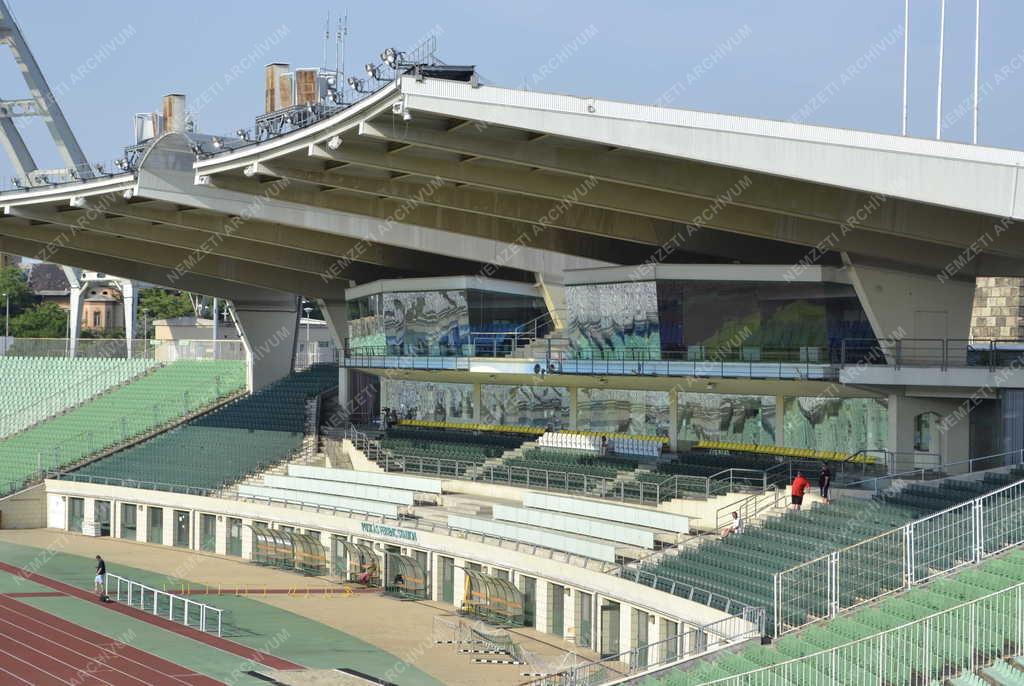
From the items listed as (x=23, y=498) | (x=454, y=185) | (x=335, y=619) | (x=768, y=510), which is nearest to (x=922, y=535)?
(x=768, y=510)

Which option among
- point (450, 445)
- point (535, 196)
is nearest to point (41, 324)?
point (450, 445)

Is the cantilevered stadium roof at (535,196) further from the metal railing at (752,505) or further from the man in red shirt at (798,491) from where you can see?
the metal railing at (752,505)

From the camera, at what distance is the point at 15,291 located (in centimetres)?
10381

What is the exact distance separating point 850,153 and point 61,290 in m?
106

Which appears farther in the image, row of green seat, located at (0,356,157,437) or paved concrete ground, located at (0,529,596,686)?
row of green seat, located at (0,356,157,437)

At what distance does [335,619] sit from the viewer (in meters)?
29.8

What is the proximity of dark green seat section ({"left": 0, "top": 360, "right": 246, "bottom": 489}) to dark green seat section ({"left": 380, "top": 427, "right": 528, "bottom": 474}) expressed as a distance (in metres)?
11.3

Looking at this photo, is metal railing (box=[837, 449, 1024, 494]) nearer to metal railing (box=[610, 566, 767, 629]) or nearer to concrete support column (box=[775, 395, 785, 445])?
concrete support column (box=[775, 395, 785, 445])

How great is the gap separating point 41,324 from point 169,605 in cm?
6975

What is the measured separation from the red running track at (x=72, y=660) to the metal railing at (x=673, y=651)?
21.4ft

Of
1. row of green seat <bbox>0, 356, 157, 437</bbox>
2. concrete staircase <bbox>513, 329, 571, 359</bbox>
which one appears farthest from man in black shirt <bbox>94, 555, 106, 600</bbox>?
row of green seat <bbox>0, 356, 157, 437</bbox>

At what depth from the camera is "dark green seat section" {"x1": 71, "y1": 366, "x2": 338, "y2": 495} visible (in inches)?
1702

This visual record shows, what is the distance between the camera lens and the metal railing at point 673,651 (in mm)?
20469

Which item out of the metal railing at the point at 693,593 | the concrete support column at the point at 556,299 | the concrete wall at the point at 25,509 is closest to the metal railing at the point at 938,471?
the metal railing at the point at 693,593
